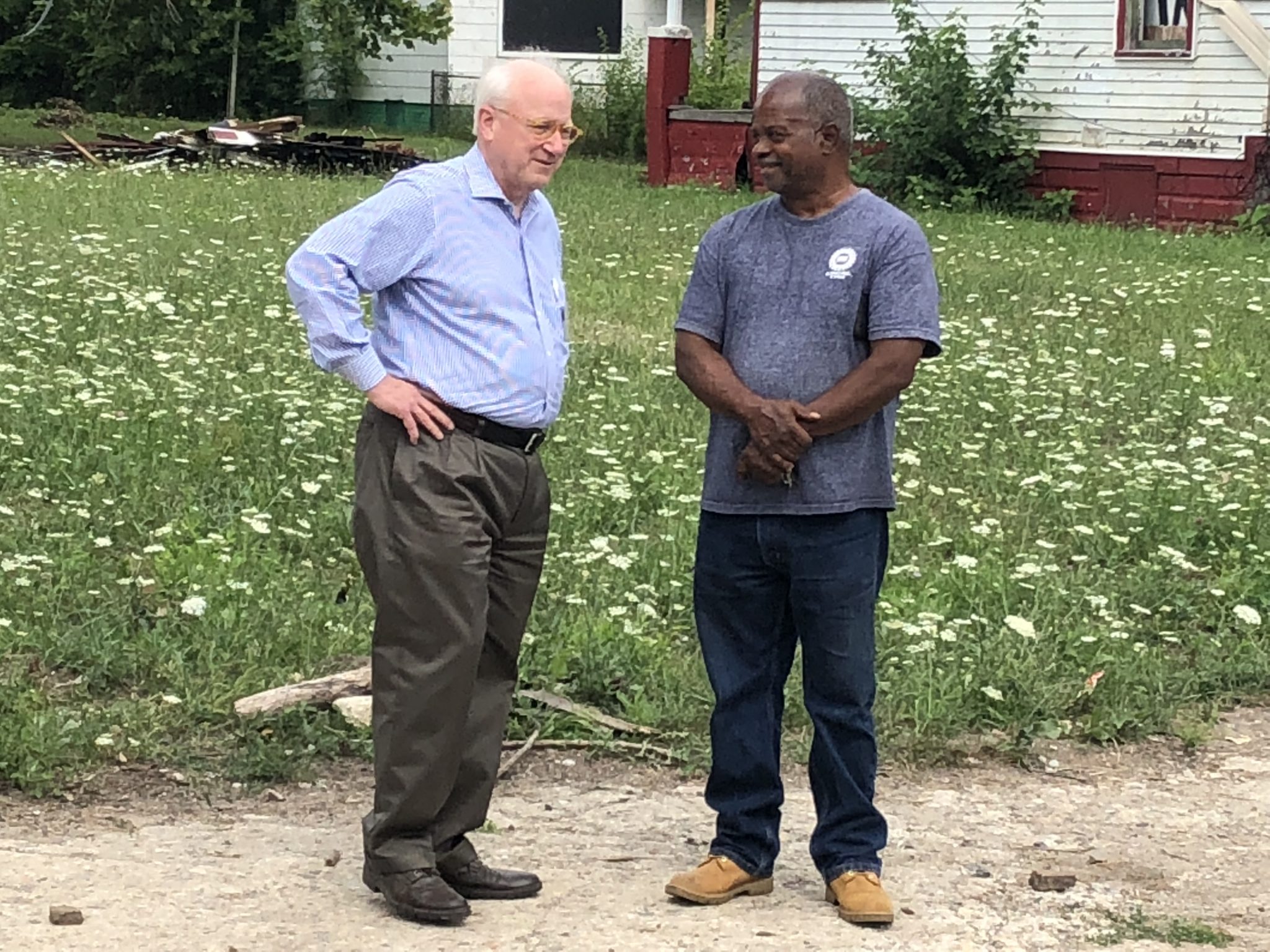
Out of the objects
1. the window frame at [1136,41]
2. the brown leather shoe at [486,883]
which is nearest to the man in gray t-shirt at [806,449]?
the brown leather shoe at [486,883]

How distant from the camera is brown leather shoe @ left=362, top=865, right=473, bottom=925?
4242 millimetres

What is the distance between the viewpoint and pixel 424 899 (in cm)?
424

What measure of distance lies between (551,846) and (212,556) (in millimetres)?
2388

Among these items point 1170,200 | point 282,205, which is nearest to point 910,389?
point 282,205

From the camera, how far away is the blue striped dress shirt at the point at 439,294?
4.18 m

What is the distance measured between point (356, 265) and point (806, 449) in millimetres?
1051

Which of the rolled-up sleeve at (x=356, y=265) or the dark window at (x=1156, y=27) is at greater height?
the dark window at (x=1156, y=27)

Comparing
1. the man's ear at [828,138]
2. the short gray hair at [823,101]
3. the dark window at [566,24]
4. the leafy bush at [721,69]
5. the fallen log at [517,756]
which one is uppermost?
the dark window at [566,24]

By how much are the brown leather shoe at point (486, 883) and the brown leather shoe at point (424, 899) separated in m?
0.13

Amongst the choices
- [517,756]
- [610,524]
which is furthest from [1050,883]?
[610,524]

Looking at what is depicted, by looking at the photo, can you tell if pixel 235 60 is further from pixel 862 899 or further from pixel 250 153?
pixel 862 899

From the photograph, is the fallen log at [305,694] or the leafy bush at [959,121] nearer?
the fallen log at [305,694]

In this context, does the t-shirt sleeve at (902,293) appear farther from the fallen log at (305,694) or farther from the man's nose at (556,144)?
the fallen log at (305,694)

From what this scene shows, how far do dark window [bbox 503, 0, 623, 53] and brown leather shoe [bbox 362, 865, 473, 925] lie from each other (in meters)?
30.5
